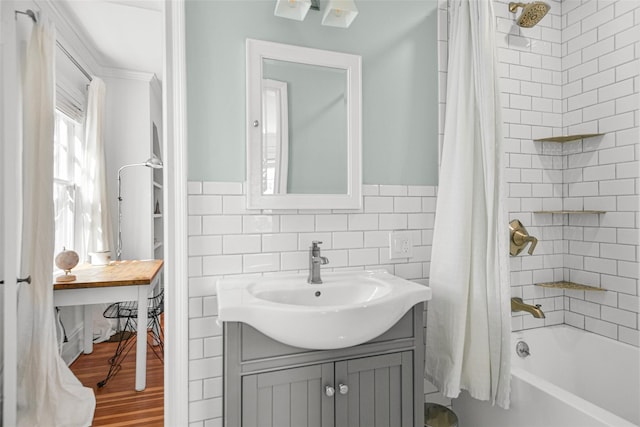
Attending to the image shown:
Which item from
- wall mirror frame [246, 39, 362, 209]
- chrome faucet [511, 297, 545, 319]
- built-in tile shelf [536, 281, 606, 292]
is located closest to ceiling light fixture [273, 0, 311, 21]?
wall mirror frame [246, 39, 362, 209]

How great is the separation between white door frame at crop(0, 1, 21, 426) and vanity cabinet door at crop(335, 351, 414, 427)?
154 cm

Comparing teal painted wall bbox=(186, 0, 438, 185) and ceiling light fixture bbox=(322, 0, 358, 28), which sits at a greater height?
ceiling light fixture bbox=(322, 0, 358, 28)

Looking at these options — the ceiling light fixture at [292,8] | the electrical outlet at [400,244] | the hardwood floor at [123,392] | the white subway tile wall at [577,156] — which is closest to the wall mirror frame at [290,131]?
the ceiling light fixture at [292,8]

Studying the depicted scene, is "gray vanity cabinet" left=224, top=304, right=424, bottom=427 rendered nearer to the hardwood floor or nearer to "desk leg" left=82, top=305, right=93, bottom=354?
the hardwood floor

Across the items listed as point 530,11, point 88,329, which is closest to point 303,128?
point 530,11

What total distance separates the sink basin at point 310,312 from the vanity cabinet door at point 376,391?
0.15m

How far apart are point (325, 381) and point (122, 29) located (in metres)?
2.99

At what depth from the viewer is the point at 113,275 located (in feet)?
8.18

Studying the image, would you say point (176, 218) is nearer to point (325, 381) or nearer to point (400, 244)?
point (325, 381)

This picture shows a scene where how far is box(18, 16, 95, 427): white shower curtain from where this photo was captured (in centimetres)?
190

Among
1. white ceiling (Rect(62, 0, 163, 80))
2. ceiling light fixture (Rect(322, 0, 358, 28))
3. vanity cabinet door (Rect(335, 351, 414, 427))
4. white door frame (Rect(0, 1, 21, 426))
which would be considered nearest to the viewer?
vanity cabinet door (Rect(335, 351, 414, 427))

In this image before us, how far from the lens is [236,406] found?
3.66ft

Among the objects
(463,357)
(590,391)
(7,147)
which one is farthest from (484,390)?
(7,147)

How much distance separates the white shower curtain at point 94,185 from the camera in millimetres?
2973
